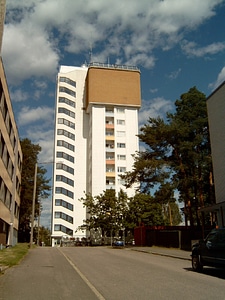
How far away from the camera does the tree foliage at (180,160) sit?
36.9 meters

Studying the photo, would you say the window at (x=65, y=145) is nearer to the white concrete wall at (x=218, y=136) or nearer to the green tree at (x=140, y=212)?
the green tree at (x=140, y=212)

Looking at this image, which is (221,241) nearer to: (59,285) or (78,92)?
(59,285)

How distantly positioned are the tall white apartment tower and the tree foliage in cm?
3365

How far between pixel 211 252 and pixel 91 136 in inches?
2532

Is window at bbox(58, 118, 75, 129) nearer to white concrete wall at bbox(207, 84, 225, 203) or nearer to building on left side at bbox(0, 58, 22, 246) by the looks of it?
building on left side at bbox(0, 58, 22, 246)

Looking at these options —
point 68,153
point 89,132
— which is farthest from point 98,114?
point 68,153

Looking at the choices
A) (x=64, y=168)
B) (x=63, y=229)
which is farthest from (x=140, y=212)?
(x=64, y=168)

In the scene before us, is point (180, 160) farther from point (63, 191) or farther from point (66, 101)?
point (66, 101)

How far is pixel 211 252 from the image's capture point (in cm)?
1277

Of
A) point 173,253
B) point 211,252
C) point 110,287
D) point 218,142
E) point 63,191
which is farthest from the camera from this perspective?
point 63,191

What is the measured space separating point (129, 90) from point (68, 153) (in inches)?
733

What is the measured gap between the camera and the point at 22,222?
60406 millimetres

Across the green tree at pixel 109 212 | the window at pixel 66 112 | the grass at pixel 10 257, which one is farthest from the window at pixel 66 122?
the grass at pixel 10 257

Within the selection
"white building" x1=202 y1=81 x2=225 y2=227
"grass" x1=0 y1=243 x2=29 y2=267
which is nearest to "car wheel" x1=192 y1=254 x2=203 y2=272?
"grass" x1=0 y1=243 x2=29 y2=267
